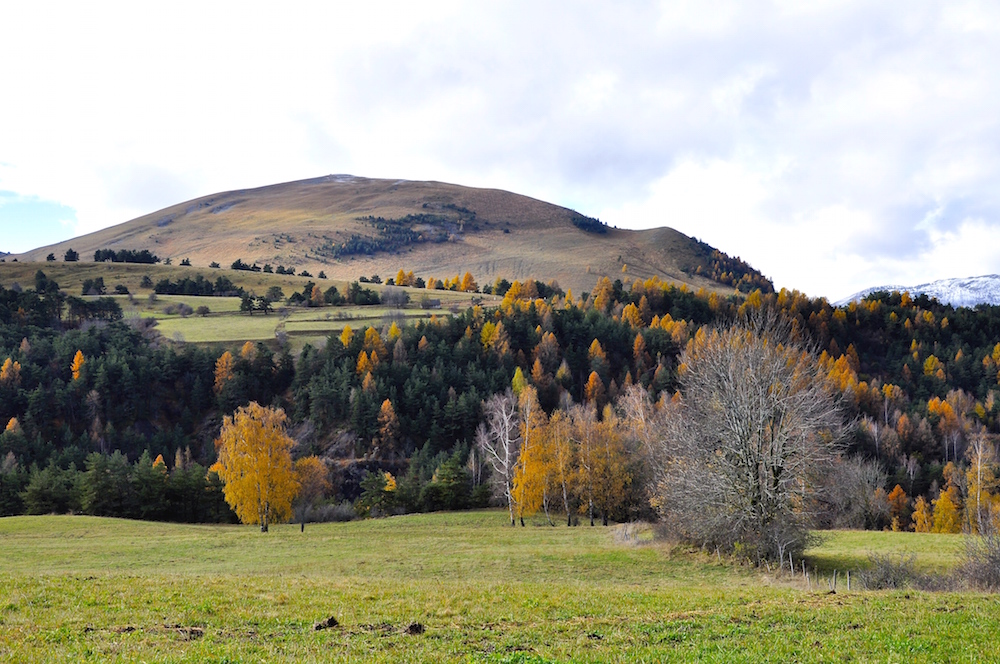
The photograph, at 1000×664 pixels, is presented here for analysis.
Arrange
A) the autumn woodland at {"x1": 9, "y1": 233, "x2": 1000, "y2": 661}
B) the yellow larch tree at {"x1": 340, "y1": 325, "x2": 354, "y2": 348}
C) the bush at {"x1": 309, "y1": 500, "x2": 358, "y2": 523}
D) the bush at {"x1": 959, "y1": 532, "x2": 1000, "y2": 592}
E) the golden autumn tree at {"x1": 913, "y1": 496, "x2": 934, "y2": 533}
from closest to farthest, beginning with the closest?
the bush at {"x1": 959, "y1": 532, "x2": 1000, "y2": 592} → the autumn woodland at {"x1": 9, "y1": 233, "x2": 1000, "y2": 661} → the bush at {"x1": 309, "y1": 500, "x2": 358, "y2": 523} → the golden autumn tree at {"x1": 913, "y1": 496, "x2": 934, "y2": 533} → the yellow larch tree at {"x1": 340, "y1": 325, "x2": 354, "y2": 348}

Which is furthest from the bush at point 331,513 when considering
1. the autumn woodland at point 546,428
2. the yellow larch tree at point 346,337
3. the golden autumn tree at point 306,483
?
the yellow larch tree at point 346,337

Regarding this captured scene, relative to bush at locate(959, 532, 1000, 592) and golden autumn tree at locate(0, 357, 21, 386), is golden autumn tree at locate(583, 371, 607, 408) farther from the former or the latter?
golden autumn tree at locate(0, 357, 21, 386)

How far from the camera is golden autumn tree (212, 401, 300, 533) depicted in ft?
174

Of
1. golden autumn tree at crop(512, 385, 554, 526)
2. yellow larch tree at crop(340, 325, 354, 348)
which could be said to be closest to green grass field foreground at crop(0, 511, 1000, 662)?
golden autumn tree at crop(512, 385, 554, 526)

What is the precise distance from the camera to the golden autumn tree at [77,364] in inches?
4065

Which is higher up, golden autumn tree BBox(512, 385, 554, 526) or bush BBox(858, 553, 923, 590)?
bush BBox(858, 553, 923, 590)

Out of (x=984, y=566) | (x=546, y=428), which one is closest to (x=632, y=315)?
(x=546, y=428)

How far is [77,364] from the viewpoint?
10481 cm

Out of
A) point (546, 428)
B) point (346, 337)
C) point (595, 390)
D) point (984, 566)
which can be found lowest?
point (546, 428)

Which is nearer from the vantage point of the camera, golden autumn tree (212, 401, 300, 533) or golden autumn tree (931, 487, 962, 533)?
golden autumn tree (212, 401, 300, 533)

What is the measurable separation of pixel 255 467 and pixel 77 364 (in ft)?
245

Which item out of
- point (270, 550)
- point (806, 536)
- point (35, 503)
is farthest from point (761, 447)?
point (35, 503)

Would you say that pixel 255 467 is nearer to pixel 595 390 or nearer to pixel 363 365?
pixel 363 365

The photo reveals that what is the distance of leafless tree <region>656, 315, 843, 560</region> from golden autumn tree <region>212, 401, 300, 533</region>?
37.5 metres
